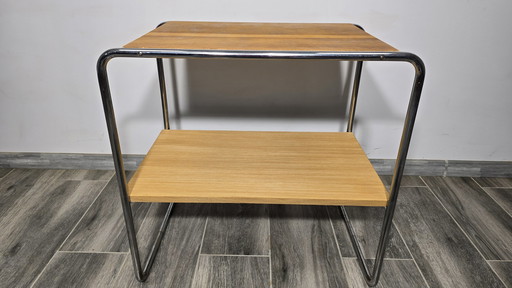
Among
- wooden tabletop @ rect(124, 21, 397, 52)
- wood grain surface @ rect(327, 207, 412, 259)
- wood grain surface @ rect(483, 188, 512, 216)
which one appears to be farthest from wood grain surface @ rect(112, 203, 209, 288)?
wood grain surface @ rect(483, 188, 512, 216)

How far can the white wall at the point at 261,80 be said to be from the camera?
1239mm

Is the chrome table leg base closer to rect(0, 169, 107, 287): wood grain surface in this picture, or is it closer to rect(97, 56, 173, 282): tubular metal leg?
rect(97, 56, 173, 282): tubular metal leg

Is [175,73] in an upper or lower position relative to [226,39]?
lower

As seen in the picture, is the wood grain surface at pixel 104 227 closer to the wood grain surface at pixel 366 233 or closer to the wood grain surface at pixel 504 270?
the wood grain surface at pixel 366 233

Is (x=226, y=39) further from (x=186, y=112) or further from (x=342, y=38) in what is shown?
(x=186, y=112)

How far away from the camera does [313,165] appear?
0.99 metres

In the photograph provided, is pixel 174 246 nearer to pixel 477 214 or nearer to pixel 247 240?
pixel 247 240

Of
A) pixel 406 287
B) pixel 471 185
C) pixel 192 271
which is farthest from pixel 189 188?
pixel 471 185

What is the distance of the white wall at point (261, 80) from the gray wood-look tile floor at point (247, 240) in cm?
21

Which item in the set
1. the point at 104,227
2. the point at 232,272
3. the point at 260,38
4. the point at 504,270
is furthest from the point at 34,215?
the point at 504,270

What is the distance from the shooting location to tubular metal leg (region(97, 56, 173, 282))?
Answer: 0.72 metres

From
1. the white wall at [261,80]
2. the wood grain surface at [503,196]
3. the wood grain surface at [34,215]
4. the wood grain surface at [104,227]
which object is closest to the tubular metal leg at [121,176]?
the wood grain surface at [104,227]

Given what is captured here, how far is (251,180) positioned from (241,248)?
31cm

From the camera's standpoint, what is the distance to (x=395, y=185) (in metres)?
0.84
